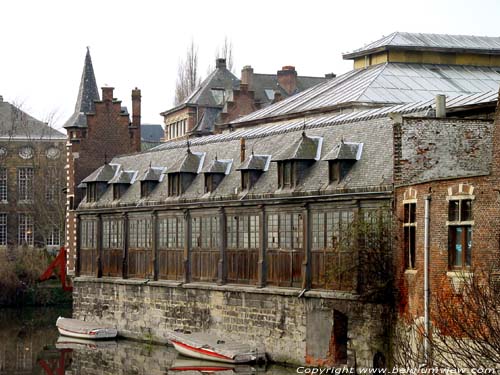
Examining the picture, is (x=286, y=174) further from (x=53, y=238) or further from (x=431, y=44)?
(x=53, y=238)

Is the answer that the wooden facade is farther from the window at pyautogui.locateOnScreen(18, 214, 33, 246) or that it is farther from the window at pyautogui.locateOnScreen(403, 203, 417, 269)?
the window at pyautogui.locateOnScreen(18, 214, 33, 246)

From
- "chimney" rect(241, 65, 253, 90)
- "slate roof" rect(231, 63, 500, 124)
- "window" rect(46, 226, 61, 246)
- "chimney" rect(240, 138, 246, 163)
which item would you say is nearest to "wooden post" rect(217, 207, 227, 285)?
"chimney" rect(240, 138, 246, 163)

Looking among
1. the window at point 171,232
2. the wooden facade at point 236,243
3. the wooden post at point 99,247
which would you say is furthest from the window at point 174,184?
the wooden post at point 99,247

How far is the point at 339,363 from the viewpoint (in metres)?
33.5

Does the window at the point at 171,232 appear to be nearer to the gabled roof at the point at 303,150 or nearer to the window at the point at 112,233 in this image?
the window at the point at 112,233

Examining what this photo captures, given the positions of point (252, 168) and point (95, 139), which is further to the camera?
point (95, 139)

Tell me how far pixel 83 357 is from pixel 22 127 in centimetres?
4921

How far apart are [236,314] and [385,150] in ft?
27.8

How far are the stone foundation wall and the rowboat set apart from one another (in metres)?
0.46

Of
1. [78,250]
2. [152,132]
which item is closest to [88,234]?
[78,250]

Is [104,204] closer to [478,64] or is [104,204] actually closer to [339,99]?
[339,99]

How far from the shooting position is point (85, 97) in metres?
63.8

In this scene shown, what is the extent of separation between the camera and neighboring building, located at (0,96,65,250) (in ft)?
279

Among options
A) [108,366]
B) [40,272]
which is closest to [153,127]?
[40,272]
